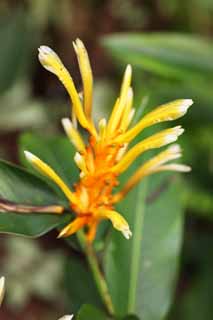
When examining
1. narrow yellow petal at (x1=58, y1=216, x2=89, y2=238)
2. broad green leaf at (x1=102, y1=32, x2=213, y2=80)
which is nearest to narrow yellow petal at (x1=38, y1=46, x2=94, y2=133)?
narrow yellow petal at (x1=58, y1=216, x2=89, y2=238)

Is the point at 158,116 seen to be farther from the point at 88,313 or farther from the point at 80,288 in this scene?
the point at 80,288

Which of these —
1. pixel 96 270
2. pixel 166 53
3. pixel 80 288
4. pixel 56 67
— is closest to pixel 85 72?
pixel 56 67

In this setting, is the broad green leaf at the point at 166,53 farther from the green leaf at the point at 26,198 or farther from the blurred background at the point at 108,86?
the green leaf at the point at 26,198

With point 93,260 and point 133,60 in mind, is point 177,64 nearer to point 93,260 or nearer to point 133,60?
point 133,60

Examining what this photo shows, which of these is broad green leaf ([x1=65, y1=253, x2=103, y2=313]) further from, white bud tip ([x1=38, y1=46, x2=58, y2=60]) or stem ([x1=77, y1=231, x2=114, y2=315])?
white bud tip ([x1=38, y1=46, x2=58, y2=60])

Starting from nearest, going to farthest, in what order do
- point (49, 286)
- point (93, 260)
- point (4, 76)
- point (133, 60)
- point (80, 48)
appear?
point (80, 48)
point (93, 260)
point (133, 60)
point (4, 76)
point (49, 286)

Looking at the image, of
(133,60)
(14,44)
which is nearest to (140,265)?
(133,60)
